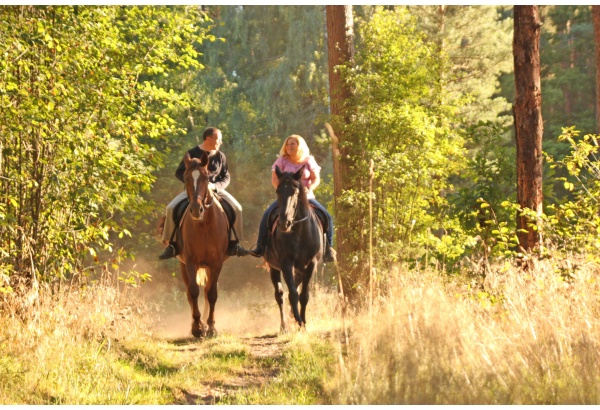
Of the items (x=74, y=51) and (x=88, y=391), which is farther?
(x=74, y=51)

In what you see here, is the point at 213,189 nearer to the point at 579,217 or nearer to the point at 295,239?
the point at 295,239


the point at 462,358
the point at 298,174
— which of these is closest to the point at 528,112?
the point at 298,174

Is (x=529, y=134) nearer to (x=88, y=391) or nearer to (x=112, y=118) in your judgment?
(x=112, y=118)

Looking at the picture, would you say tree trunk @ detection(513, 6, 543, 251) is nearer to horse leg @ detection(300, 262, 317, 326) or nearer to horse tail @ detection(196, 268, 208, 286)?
horse leg @ detection(300, 262, 317, 326)

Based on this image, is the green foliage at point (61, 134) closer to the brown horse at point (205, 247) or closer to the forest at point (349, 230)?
the forest at point (349, 230)

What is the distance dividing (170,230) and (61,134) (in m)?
3.54

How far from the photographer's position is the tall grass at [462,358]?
6.31 m

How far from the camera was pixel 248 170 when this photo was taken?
127 ft

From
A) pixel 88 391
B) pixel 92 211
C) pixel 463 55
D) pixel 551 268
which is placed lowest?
pixel 88 391

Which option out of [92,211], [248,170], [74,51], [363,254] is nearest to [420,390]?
[92,211]

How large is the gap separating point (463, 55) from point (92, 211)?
87.5 ft

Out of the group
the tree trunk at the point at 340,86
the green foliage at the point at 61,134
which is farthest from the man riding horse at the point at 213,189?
the tree trunk at the point at 340,86

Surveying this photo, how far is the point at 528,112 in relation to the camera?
1180 cm

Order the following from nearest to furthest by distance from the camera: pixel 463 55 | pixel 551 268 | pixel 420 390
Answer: pixel 420 390 → pixel 551 268 → pixel 463 55
